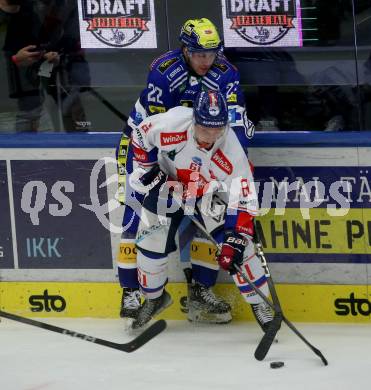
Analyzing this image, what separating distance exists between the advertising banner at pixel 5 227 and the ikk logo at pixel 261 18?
141 cm

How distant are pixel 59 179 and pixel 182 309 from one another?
0.93 metres

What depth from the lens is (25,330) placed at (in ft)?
18.5

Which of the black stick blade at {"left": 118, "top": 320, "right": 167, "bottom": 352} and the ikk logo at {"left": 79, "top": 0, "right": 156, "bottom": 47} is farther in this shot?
the ikk logo at {"left": 79, "top": 0, "right": 156, "bottom": 47}

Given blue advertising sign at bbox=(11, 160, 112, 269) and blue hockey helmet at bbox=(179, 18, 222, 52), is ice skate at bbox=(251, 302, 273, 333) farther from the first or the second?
blue hockey helmet at bbox=(179, 18, 222, 52)

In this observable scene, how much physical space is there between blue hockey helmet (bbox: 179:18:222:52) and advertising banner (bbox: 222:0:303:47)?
32 centimetres

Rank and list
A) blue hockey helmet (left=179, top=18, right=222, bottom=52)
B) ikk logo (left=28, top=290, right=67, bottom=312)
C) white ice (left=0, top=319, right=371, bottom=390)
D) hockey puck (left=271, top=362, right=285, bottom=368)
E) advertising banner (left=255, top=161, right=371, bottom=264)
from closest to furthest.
Answer: white ice (left=0, top=319, right=371, bottom=390)
hockey puck (left=271, top=362, right=285, bottom=368)
blue hockey helmet (left=179, top=18, right=222, bottom=52)
advertising banner (left=255, top=161, right=371, bottom=264)
ikk logo (left=28, top=290, right=67, bottom=312)

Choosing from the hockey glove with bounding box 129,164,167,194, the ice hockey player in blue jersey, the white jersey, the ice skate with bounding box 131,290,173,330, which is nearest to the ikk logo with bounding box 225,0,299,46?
the ice hockey player in blue jersey

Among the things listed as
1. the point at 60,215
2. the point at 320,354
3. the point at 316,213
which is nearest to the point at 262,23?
the point at 316,213

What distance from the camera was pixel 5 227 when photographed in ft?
19.0

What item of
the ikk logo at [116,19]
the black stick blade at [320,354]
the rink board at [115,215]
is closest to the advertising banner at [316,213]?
the rink board at [115,215]

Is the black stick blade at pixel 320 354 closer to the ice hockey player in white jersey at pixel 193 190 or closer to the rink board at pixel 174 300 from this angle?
the ice hockey player in white jersey at pixel 193 190

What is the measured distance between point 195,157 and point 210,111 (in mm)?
346

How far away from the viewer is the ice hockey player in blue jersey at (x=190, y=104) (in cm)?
517

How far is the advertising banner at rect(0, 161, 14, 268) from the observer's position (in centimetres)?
575
